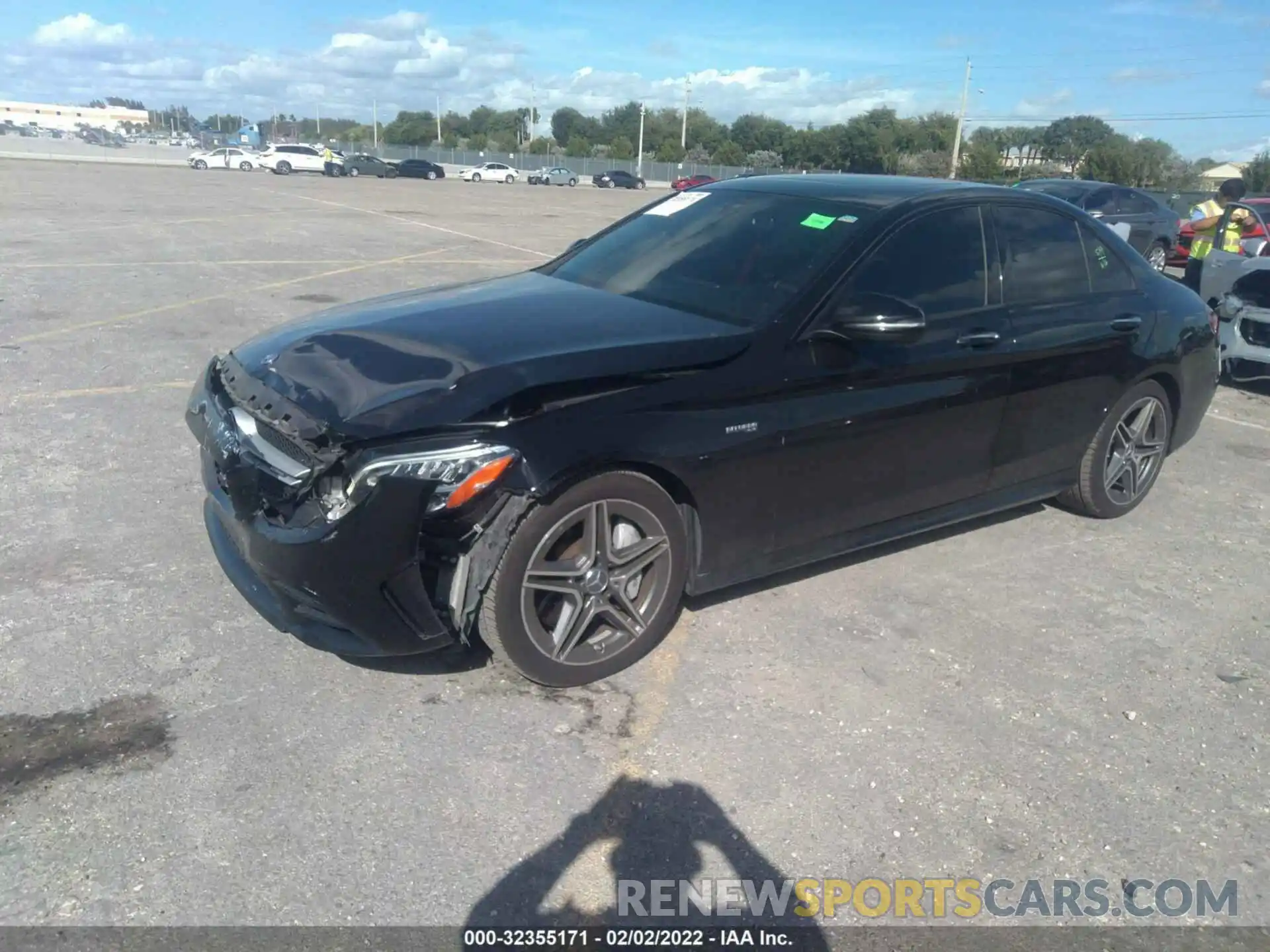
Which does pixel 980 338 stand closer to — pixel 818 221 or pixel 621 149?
pixel 818 221

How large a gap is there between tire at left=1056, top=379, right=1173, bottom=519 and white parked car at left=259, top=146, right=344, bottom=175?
5168 centimetres

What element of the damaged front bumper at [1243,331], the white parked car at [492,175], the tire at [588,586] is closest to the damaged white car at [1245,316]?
the damaged front bumper at [1243,331]

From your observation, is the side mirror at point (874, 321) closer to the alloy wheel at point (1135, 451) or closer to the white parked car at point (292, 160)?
the alloy wheel at point (1135, 451)

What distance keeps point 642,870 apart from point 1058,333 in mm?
3356

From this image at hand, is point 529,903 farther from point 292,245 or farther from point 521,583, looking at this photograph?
point 292,245

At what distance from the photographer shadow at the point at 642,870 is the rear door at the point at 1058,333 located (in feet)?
8.33

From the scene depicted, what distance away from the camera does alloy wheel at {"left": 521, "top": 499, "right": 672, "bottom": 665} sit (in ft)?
11.1

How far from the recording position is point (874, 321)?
3.82 m

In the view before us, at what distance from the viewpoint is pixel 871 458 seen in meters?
4.15

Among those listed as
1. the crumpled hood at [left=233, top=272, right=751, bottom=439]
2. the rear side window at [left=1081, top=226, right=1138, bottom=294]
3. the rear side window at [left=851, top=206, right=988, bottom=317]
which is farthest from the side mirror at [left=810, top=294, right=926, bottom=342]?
the rear side window at [left=1081, top=226, right=1138, bottom=294]

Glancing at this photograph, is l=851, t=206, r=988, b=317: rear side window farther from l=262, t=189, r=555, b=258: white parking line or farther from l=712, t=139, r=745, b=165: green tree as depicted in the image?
l=712, t=139, r=745, b=165: green tree

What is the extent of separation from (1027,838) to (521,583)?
1.71 meters

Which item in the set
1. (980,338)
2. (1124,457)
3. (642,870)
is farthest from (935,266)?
(642,870)

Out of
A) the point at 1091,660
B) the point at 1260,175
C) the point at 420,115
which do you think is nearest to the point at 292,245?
the point at 1091,660
